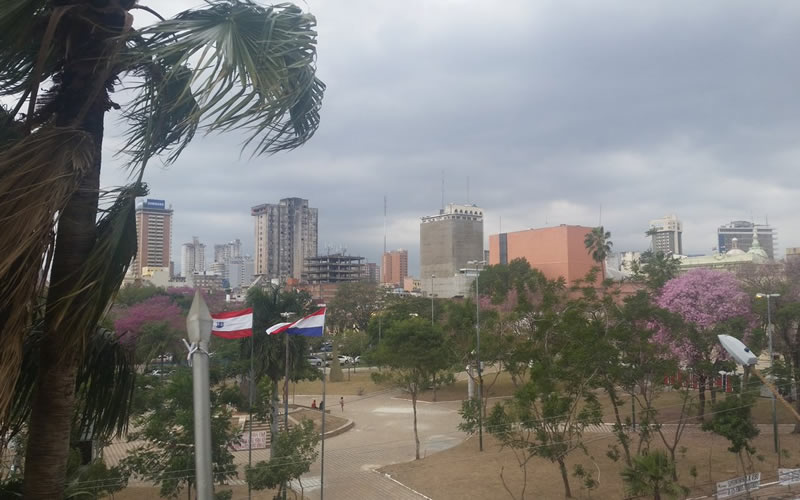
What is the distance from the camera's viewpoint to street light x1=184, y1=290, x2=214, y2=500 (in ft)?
8.96

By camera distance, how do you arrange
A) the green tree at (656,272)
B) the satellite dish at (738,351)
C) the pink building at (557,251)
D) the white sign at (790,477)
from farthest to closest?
the pink building at (557,251) → the green tree at (656,272) → the white sign at (790,477) → the satellite dish at (738,351)

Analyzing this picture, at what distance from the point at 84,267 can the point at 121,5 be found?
1.49 metres

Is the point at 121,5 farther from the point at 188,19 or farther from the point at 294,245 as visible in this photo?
the point at 294,245

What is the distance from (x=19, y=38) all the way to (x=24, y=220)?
960 millimetres

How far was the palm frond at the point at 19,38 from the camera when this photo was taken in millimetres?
2670

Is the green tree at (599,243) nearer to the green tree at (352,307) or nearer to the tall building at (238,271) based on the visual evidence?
the green tree at (352,307)

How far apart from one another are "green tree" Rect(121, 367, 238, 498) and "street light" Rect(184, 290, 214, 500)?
39.1ft

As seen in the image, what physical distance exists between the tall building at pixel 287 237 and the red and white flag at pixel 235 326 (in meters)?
110

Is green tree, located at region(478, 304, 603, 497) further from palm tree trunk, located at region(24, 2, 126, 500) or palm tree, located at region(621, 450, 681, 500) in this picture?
palm tree trunk, located at region(24, 2, 126, 500)

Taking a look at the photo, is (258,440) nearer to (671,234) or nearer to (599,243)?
(599,243)

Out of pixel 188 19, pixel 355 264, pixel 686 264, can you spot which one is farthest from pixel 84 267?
pixel 355 264

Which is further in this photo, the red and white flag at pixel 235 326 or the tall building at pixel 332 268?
the tall building at pixel 332 268

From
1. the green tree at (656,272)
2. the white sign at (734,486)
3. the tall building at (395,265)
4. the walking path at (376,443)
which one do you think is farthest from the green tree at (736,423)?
the tall building at (395,265)

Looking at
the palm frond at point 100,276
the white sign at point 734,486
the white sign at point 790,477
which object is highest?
the palm frond at point 100,276
